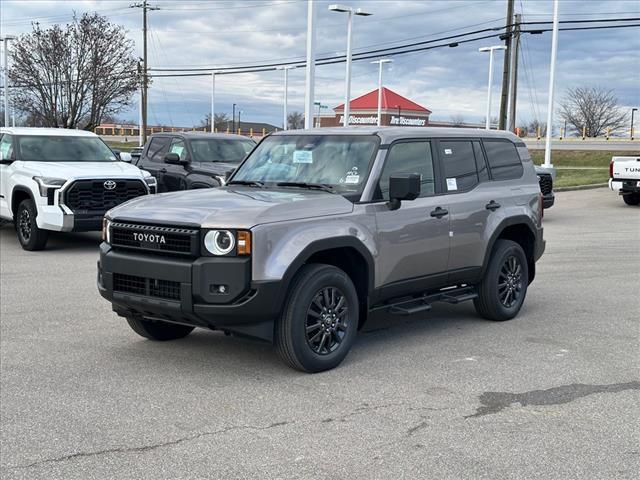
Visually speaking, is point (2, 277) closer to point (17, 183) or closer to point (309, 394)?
point (17, 183)

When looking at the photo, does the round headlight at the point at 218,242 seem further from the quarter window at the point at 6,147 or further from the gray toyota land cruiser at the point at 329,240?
the quarter window at the point at 6,147

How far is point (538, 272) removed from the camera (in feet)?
34.3

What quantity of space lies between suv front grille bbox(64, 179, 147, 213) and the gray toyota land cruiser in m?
5.67

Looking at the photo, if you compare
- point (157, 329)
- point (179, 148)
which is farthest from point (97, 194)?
point (157, 329)

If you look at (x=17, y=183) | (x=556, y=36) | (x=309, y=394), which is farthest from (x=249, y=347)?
(x=556, y=36)

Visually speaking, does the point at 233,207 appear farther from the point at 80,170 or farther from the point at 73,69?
the point at 73,69

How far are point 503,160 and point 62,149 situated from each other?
8602mm

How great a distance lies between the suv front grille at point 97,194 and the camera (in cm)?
1184

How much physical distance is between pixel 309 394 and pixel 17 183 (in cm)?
887

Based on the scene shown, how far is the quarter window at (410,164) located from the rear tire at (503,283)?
45.4 inches

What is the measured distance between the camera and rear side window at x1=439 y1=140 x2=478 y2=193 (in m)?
6.88

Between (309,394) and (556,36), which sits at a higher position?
(556,36)

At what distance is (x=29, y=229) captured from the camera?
12203mm

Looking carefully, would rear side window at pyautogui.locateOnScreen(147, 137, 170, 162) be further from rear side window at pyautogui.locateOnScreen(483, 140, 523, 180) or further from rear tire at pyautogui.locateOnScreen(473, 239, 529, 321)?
rear tire at pyautogui.locateOnScreen(473, 239, 529, 321)
